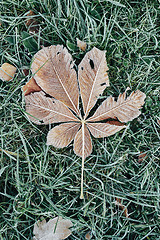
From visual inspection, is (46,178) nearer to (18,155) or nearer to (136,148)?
(18,155)

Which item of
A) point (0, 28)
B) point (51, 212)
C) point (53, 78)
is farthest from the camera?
point (0, 28)

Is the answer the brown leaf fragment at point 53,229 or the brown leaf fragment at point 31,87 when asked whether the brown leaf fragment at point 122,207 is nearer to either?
the brown leaf fragment at point 53,229

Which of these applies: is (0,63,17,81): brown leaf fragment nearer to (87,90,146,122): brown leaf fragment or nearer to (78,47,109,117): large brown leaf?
(78,47,109,117): large brown leaf

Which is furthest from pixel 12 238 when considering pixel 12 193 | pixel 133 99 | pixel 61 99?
pixel 133 99

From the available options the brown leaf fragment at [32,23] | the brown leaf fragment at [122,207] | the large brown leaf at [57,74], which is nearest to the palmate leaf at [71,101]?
the large brown leaf at [57,74]

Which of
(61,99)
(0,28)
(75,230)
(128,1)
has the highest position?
(0,28)

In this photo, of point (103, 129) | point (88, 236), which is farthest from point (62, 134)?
point (88, 236)

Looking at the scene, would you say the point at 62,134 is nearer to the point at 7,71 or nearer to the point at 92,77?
the point at 92,77
